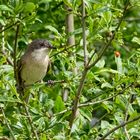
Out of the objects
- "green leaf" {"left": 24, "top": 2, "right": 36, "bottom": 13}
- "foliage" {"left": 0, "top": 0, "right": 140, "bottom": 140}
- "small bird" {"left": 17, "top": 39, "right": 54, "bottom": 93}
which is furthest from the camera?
"small bird" {"left": 17, "top": 39, "right": 54, "bottom": 93}

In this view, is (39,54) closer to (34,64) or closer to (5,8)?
(34,64)

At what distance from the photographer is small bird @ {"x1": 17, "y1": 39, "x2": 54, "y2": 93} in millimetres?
6016

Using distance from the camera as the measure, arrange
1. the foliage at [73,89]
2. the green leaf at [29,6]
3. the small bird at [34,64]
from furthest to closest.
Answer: the small bird at [34,64], the foliage at [73,89], the green leaf at [29,6]

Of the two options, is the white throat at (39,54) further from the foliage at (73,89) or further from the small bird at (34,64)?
Result: the foliage at (73,89)

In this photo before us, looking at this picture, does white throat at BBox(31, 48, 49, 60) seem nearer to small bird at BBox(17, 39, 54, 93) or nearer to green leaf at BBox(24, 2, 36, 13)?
small bird at BBox(17, 39, 54, 93)

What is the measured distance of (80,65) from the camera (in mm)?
5770

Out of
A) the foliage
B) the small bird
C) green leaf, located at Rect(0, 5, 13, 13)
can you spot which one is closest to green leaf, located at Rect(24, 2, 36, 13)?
the foliage

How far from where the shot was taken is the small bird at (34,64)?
6016 millimetres

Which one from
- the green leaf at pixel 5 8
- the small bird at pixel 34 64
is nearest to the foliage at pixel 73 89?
the green leaf at pixel 5 8

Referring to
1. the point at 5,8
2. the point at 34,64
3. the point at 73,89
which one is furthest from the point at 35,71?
the point at 5,8

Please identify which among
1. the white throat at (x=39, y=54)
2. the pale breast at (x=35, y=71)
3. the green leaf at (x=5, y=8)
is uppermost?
the green leaf at (x=5, y=8)

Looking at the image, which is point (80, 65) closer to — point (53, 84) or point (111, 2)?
point (53, 84)

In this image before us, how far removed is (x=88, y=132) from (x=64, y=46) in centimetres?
82

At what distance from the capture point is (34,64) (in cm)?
Answer: 614
